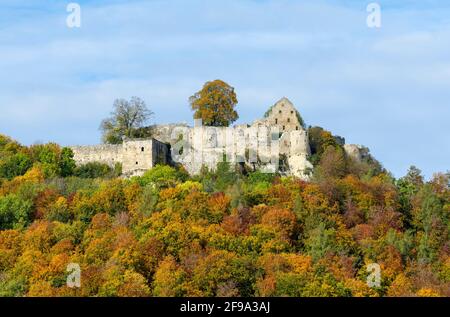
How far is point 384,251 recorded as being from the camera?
265 ft

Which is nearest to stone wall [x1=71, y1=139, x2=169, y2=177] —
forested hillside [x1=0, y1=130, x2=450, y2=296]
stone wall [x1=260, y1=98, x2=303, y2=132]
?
forested hillside [x1=0, y1=130, x2=450, y2=296]

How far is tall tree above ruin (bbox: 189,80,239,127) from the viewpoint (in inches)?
3787

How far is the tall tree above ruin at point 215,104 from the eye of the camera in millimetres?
96188

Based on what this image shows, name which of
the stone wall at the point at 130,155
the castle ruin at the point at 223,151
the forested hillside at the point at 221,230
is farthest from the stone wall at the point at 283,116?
the stone wall at the point at 130,155

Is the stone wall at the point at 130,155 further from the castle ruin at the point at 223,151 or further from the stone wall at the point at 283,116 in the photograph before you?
the stone wall at the point at 283,116

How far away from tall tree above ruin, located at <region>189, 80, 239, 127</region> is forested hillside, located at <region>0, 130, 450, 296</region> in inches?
187

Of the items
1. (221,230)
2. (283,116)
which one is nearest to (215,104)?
(283,116)

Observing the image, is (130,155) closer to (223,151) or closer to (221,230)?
(223,151)

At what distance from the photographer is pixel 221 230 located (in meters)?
81.5

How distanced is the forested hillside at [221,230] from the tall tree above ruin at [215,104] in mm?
4750

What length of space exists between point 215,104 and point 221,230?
16.5m
